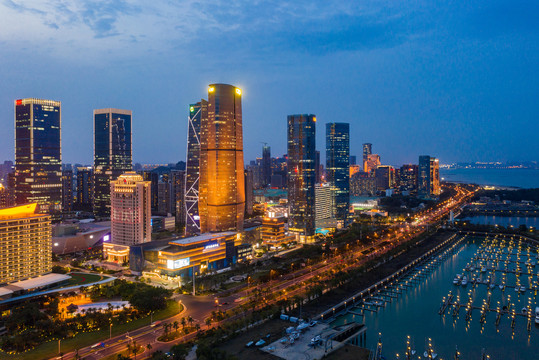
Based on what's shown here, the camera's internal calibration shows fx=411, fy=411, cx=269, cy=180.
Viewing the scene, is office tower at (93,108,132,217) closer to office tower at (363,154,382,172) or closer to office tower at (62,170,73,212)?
office tower at (62,170,73,212)

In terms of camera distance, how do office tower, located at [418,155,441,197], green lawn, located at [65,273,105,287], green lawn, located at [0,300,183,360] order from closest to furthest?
1. green lawn, located at [0,300,183,360]
2. green lawn, located at [65,273,105,287]
3. office tower, located at [418,155,441,197]

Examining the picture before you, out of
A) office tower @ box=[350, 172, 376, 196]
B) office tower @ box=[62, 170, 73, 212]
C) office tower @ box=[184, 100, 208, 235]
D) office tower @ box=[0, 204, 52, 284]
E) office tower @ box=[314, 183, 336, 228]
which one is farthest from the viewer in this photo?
office tower @ box=[350, 172, 376, 196]

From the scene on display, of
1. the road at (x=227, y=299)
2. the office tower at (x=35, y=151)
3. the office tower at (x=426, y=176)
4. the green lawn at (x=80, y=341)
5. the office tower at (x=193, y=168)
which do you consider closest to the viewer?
the green lawn at (x=80, y=341)

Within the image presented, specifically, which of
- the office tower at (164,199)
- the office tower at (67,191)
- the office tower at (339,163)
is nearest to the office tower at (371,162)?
the office tower at (339,163)

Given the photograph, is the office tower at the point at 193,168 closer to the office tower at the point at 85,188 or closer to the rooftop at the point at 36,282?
the rooftop at the point at 36,282

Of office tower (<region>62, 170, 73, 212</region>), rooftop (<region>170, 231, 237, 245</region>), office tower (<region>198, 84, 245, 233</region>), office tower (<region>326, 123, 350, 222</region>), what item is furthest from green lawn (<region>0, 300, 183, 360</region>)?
office tower (<region>62, 170, 73, 212</region>)

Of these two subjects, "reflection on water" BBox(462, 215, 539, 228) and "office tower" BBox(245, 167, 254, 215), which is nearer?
"reflection on water" BBox(462, 215, 539, 228)
